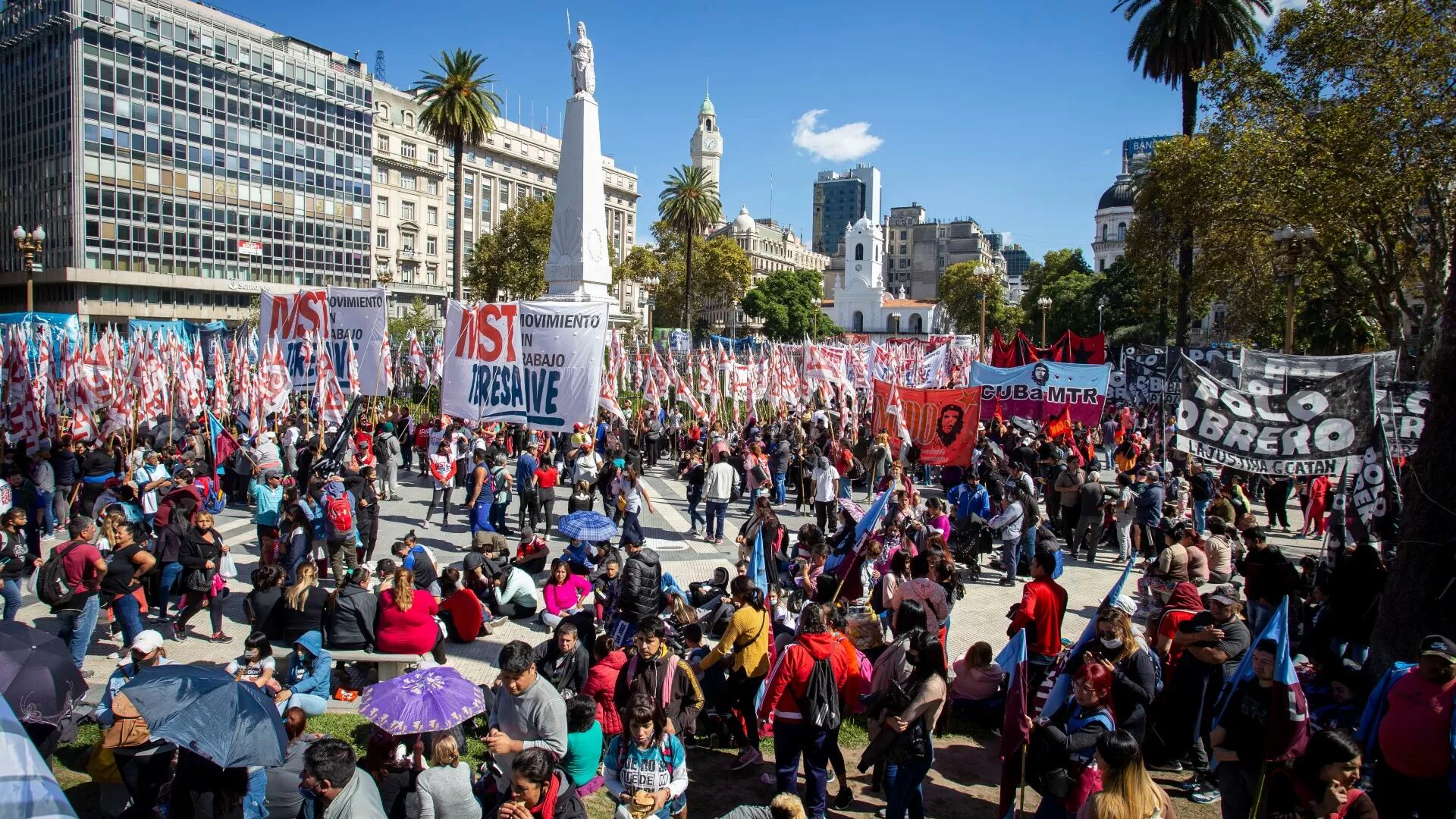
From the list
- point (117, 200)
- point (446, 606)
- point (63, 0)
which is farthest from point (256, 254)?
point (446, 606)

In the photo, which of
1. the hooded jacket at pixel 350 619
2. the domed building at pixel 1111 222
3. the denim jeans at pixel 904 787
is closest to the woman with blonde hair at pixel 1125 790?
the denim jeans at pixel 904 787

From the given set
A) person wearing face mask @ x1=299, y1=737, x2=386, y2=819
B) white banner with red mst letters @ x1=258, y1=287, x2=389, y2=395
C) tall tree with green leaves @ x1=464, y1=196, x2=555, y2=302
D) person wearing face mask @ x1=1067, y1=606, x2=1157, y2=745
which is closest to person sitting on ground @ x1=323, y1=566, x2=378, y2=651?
person wearing face mask @ x1=299, y1=737, x2=386, y2=819

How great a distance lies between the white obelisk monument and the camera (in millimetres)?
29859

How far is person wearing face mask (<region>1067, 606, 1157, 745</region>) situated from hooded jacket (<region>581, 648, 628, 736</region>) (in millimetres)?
3074

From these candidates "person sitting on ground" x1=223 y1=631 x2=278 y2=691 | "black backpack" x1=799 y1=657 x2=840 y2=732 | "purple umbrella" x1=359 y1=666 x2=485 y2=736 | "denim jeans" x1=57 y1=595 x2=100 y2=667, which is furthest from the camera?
"denim jeans" x1=57 y1=595 x2=100 y2=667

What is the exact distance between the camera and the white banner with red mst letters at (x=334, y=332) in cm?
1645

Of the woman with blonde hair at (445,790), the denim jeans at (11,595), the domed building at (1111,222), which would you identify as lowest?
the denim jeans at (11,595)

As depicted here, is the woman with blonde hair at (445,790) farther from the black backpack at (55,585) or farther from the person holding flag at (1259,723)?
the black backpack at (55,585)

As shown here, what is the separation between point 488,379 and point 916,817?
29.5 ft

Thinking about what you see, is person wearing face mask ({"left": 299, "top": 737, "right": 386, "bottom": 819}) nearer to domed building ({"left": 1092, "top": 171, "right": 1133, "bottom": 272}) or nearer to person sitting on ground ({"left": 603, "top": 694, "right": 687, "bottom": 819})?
person sitting on ground ({"left": 603, "top": 694, "right": 687, "bottom": 819})

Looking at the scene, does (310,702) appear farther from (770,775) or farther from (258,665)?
(770,775)

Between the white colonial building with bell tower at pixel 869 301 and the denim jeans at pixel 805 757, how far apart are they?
130367 mm

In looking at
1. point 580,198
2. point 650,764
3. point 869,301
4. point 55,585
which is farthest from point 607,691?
point 869,301

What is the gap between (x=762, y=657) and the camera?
6.58m
